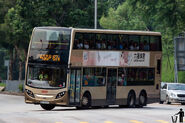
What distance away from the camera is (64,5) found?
55344 millimetres

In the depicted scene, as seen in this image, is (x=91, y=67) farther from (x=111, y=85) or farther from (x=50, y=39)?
(x=50, y=39)

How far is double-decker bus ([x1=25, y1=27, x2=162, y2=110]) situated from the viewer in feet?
100

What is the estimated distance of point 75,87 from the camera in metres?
31.1

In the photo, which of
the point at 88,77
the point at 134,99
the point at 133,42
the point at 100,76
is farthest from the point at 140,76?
the point at 88,77

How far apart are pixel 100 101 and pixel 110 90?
913 millimetres

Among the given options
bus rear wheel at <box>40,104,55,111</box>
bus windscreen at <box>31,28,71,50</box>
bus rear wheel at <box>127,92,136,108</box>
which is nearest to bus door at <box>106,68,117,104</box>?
bus rear wheel at <box>127,92,136,108</box>

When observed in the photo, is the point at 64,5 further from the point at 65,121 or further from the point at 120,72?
the point at 65,121

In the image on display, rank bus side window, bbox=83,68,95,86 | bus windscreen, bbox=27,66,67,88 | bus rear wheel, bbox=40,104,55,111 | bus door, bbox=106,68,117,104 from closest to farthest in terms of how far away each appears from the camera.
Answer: bus windscreen, bbox=27,66,67,88, bus side window, bbox=83,68,95,86, bus rear wheel, bbox=40,104,55,111, bus door, bbox=106,68,117,104

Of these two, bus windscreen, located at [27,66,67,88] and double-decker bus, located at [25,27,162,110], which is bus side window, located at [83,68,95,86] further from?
bus windscreen, located at [27,66,67,88]

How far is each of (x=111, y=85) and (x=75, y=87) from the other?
2959mm

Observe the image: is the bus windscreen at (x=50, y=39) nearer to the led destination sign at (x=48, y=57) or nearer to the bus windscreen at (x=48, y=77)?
the led destination sign at (x=48, y=57)

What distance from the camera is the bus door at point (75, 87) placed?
30828 millimetres

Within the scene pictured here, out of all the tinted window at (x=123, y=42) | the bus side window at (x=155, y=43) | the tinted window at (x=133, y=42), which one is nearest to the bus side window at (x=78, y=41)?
the tinted window at (x=123, y=42)

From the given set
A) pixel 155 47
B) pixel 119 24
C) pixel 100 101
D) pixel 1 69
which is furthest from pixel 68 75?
pixel 1 69
